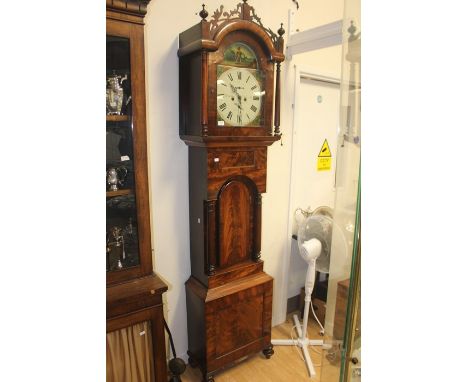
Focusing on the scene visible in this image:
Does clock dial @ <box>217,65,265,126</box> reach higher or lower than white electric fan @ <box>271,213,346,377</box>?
higher

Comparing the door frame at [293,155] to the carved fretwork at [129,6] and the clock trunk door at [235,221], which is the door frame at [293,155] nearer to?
the clock trunk door at [235,221]

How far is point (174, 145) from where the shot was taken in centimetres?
193

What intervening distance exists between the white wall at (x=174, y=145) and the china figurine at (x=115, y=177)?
424mm

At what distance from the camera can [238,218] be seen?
1.97 m

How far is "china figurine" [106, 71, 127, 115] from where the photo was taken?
136cm

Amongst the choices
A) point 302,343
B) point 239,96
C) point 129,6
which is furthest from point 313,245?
point 129,6

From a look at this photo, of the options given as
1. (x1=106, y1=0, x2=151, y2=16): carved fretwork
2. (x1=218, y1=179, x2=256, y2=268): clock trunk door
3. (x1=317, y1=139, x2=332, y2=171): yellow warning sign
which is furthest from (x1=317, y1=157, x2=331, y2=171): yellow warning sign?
(x1=106, y1=0, x2=151, y2=16): carved fretwork

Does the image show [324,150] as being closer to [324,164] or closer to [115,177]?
[324,164]

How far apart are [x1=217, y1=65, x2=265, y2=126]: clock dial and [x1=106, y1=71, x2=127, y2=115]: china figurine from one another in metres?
0.53

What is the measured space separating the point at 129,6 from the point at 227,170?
910 mm

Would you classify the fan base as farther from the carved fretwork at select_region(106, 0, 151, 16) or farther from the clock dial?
the carved fretwork at select_region(106, 0, 151, 16)
